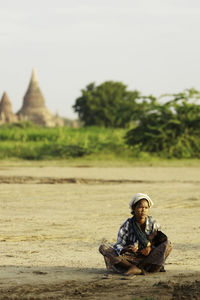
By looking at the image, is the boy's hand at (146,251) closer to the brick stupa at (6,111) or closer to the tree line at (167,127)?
the tree line at (167,127)

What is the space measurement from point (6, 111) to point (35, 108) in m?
7.08

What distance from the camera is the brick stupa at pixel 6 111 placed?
62.1 metres

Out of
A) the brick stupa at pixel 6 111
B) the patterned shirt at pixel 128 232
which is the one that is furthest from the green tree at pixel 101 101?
the patterned shirt at pixel 128 232

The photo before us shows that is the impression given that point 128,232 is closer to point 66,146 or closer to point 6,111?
point 66,146

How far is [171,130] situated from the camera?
23.9m

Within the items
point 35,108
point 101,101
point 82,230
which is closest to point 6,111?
point 35,108

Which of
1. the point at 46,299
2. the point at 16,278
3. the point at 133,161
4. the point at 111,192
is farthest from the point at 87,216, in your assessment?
the point at 133,161

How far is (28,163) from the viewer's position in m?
22.0

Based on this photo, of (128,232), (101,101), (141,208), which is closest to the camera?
(141,208)

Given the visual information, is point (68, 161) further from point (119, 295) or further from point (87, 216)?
point (119, 295)

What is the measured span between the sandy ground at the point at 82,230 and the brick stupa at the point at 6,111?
144 ft

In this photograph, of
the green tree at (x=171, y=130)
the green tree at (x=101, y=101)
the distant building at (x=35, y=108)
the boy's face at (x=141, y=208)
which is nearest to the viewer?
the boy's face at (x=141, y=208)

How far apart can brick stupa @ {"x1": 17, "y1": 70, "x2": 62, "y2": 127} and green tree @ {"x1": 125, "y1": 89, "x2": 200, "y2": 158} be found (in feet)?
149

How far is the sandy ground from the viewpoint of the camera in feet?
18.8
